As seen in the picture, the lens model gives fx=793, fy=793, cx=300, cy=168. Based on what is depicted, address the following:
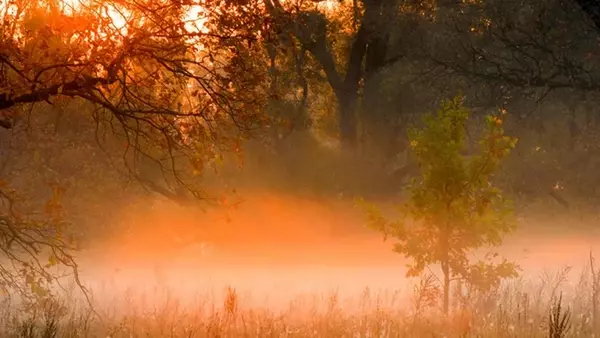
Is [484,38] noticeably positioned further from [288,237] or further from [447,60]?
[288,237]

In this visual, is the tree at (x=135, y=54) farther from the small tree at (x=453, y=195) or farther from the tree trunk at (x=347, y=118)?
the tree trunk at (x=347, y=118)

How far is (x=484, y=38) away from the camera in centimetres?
2083

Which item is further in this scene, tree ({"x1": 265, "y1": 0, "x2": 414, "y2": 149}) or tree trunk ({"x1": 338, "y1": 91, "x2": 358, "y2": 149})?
tree trunk ({"x1": 338, "y1": 91, "x2": 358, "y2": 149})

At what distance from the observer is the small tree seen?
1388 cm

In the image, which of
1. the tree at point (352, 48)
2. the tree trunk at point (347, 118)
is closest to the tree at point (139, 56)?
the tree at point (352, 48)

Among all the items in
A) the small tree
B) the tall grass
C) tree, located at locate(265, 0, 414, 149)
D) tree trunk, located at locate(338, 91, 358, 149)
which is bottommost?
the tall grass

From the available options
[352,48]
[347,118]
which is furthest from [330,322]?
[352,48]

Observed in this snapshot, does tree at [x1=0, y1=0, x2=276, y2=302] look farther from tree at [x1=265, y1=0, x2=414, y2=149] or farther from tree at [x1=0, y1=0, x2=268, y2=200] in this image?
tree at [x1=265, y1=0, x2=414, y2=149]

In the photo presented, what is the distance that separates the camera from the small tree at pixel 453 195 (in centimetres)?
1388

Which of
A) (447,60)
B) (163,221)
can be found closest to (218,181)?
(163,221)

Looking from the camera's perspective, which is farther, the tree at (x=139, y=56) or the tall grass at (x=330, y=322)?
the tall grass at (x=330, y=322)

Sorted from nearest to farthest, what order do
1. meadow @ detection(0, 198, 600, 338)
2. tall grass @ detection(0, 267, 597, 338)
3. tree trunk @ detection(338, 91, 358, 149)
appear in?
tall grass @ detection(0, 267, 597, 338) → meadow @ detection(0, 198, 600, 338) → tree trunk @ detection(338, 91, 358, 149)

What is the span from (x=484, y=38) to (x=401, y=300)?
24.0ft

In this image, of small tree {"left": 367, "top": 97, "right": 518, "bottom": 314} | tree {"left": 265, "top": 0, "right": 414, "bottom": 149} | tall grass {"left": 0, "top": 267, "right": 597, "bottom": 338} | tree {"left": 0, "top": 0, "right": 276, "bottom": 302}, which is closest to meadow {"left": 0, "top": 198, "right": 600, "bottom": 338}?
tall grass {"left": 0, "top": 267, "right": 597, "bottom": 338}
